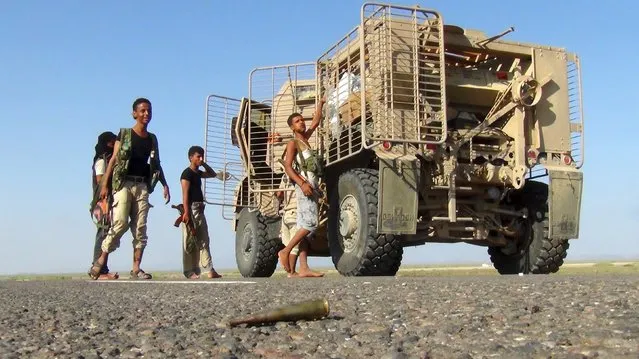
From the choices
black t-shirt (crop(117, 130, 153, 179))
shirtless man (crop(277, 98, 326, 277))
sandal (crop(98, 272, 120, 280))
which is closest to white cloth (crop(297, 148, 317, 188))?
shirtless man (crop(277, 98, 326, 277))

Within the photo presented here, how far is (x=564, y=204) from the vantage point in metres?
7.33

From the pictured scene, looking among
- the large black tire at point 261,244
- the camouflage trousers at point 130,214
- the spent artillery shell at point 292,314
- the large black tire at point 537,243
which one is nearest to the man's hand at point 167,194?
the camouflage trousers at point 130,214

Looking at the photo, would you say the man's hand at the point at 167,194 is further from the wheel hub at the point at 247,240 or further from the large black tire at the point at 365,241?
the wheel hub at the point at 247,240

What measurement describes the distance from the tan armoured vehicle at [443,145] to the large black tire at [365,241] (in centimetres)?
1

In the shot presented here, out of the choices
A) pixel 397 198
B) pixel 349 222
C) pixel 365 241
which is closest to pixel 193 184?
pixel 349 222

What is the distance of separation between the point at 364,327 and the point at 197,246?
636 centimetres

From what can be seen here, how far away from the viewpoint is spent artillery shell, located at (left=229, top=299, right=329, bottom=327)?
8.14 ft

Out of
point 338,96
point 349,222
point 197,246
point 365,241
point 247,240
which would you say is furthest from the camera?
point 247,240

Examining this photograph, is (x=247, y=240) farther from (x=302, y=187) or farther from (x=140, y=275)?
(x=302, y=187)

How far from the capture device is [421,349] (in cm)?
196

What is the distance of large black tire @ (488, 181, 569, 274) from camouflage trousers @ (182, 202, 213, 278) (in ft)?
11.9

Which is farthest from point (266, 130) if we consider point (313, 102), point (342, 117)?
point (342, 117)

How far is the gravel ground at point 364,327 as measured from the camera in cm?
197

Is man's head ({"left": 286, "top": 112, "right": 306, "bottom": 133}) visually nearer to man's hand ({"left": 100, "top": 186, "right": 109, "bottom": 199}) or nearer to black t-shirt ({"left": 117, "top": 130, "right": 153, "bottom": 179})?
black t-shirt ({"left": 117, "top": 130, "right": 153, "bottom": 179})
